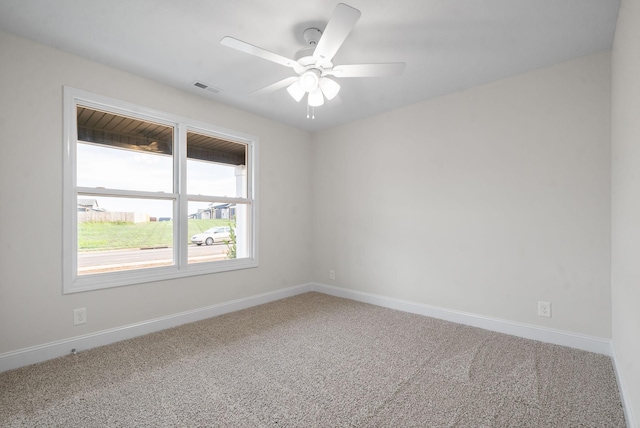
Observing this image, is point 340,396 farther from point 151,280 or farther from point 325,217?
point 325,217

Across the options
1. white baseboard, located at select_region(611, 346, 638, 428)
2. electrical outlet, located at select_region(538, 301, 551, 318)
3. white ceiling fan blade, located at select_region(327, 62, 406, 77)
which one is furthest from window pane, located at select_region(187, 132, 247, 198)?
white baseboard, located at select_region(611, 346, 638, 428)

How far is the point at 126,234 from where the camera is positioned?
3.00m

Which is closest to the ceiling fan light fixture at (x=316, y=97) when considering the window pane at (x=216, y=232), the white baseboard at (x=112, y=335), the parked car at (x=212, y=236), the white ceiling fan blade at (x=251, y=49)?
the white ceiling fan blade at (x=251, y=49)

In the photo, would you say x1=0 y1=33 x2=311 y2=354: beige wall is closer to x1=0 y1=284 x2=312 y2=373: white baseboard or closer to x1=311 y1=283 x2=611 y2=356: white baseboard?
x1=0 y1=284 x2=312 y2=373: white baseboard

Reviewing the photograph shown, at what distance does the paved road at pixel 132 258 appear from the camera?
2727 millimetres

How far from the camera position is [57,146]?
250cm

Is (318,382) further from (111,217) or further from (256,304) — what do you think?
(111,217)

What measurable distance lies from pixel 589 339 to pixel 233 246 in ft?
12.1

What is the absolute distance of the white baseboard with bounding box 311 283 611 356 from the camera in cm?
255

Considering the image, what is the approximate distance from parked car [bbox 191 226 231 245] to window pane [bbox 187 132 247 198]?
0.43 m

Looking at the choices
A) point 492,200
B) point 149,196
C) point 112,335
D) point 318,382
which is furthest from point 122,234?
point 492,200

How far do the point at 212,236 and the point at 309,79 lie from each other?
90.5 inches

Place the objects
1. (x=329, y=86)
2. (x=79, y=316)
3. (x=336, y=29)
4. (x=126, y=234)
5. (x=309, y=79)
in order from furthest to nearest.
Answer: (x=126, y=234) → (x=79, y=316) → (x=329, y=86) → (x=309, y=79) → (x=336, y=29)

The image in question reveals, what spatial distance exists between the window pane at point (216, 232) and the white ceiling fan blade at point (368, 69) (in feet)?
7.32
